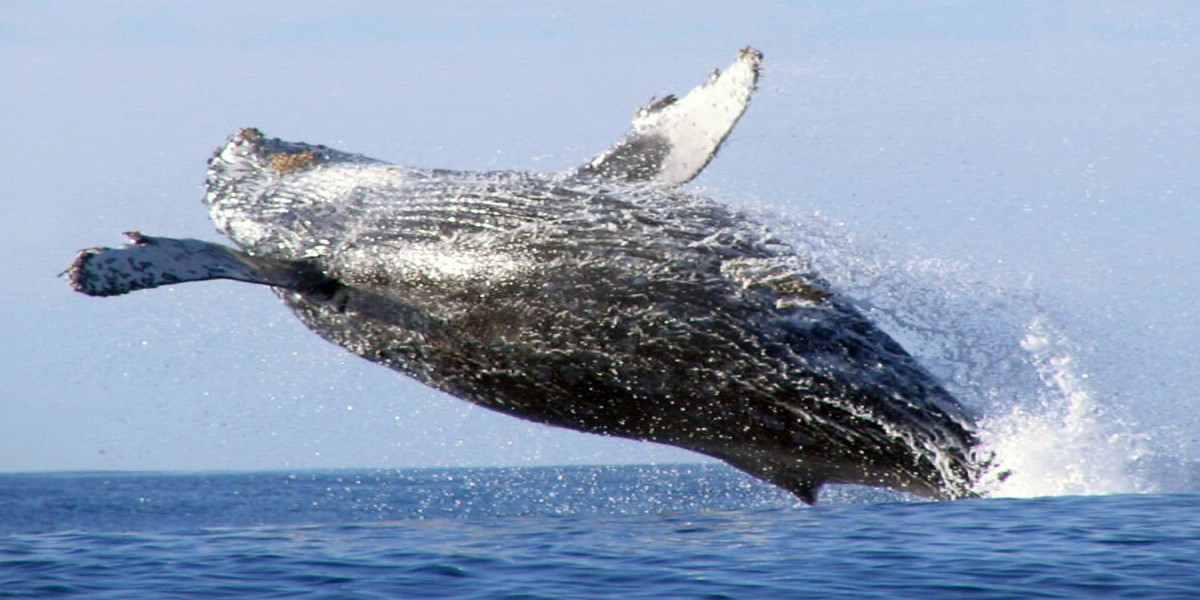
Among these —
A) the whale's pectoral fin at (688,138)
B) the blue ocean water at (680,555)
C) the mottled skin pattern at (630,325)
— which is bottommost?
the blue ocean water at (680,555)

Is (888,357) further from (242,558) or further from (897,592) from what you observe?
(242,558)

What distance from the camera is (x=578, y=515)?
14.6 meters

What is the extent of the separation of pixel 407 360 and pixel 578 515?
228 cm

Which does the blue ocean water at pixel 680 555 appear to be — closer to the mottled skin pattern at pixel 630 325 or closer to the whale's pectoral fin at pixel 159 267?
the mottled skin pattern at pixel 630 325

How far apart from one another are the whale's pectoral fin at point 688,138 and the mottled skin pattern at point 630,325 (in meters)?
0.56

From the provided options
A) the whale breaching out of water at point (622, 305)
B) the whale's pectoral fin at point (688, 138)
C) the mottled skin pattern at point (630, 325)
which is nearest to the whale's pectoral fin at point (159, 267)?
the whale breaching out of water at point (622, 305)

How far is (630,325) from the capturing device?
1262cm

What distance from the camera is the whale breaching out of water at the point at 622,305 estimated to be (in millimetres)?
12508

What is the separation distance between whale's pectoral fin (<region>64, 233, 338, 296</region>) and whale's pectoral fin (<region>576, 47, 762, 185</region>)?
3.18m

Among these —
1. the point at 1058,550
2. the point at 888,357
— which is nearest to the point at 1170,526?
the point at 1058,550

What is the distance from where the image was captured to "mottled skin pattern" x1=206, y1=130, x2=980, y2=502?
12484mm

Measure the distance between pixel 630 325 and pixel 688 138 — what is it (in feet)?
8.43

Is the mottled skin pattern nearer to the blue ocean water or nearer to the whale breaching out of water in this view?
the whale breaching out of water

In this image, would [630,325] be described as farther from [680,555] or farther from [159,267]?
[159,267]
